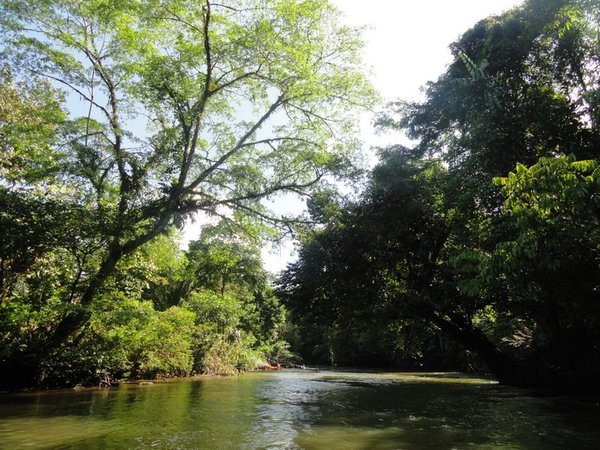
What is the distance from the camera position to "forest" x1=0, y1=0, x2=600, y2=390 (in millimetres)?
11391

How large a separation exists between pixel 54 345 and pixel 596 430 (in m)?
14.5

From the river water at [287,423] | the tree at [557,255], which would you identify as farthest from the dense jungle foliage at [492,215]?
the river water at [287,423]

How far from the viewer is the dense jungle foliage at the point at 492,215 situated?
786cm

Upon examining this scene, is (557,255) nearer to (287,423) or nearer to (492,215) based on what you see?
(492,215)

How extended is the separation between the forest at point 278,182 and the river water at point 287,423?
297cm

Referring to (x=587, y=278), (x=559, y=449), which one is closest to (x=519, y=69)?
(x=587, y=278)

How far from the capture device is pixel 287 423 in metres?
8.29

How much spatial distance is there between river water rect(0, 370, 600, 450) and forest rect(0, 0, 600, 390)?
2971 mm

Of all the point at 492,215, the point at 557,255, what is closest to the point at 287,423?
the point at 557,255

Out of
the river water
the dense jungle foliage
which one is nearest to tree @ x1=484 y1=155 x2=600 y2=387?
the dense jungle foliage

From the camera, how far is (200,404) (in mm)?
11031

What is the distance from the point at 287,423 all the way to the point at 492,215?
29.1ft

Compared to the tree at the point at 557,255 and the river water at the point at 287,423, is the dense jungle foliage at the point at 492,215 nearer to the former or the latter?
the tree at the point at 557,255

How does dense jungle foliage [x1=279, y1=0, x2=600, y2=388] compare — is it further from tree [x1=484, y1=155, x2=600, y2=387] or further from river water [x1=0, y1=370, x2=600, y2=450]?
river water [x1=0, y1=370, x2=600, y2=450]
